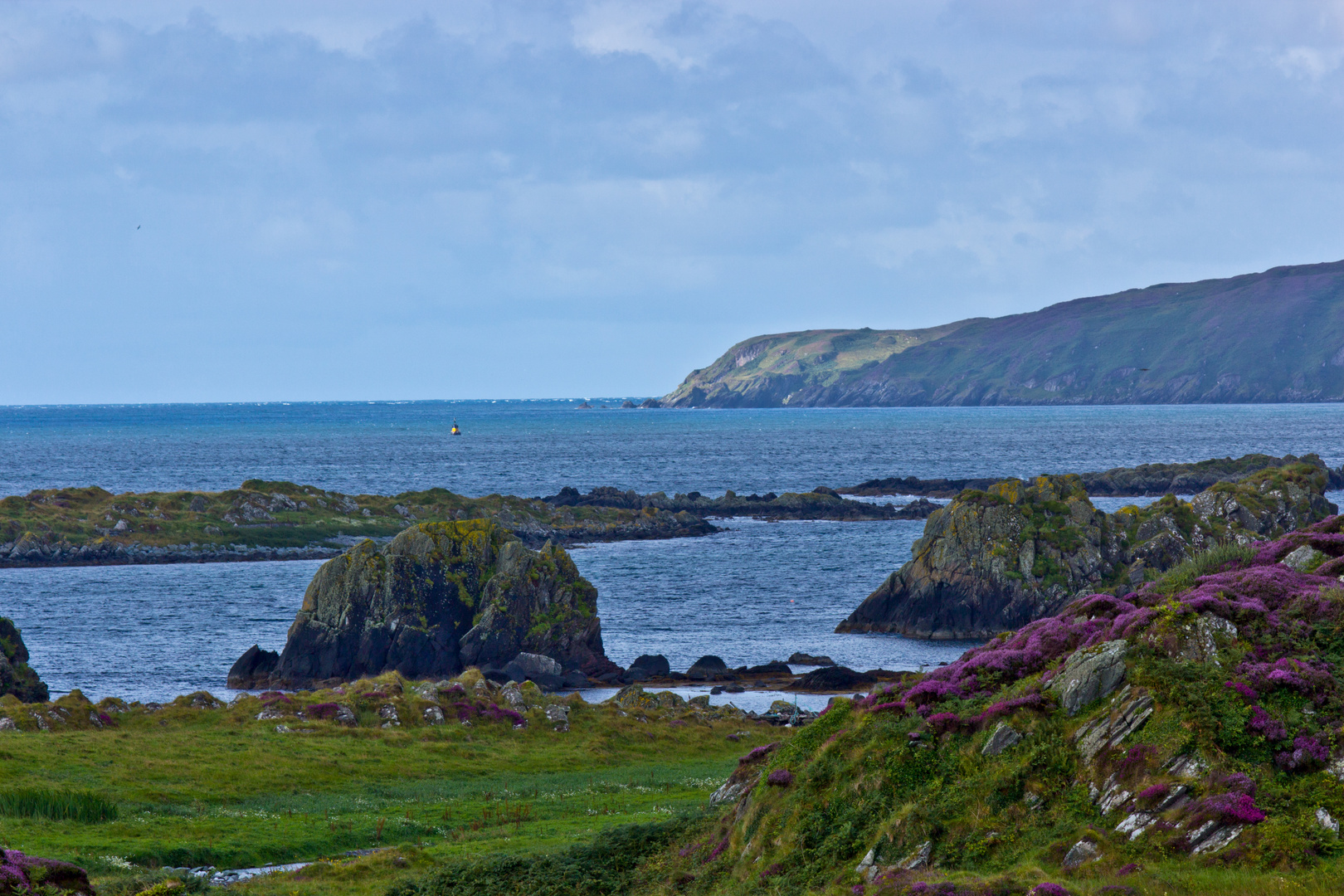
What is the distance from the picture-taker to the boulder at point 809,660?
67312mm

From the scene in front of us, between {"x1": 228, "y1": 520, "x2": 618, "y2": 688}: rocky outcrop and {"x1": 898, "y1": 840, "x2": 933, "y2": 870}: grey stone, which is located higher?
{"x1": 898, "y1": 840, "x2": 933, "y2": 870}: grey stone

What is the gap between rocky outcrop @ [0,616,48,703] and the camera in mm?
54625

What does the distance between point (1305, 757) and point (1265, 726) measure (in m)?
0.78

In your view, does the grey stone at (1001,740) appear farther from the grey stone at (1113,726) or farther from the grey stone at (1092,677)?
the grey stone at (1092,677)

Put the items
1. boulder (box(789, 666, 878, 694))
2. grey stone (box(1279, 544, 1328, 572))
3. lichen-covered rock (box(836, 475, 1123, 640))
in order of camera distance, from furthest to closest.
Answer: lichen-covered rock (box(836, 475, 1123, 640)), boulder (box(789, 666, 878, 694)), grey stone (box(1279, 544, 1328, 572))

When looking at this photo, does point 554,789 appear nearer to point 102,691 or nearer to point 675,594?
point 102,691

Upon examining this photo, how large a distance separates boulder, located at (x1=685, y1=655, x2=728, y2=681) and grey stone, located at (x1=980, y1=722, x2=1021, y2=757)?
42.2m

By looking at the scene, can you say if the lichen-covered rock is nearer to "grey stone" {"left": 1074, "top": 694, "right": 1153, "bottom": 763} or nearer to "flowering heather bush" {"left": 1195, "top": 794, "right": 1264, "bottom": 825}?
"grey stone" {"left": 1074, "top": 694, "right": 1153, "bottom": 763}

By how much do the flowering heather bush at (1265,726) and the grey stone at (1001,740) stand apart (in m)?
4.14

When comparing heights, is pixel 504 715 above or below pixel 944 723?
below

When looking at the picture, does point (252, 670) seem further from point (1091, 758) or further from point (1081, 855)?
point (1081, 855)

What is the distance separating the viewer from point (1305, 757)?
20078 millimetres

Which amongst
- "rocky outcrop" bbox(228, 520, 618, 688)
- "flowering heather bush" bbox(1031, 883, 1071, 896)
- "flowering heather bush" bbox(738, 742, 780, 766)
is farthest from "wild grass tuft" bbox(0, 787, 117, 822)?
"rocky outcrop" bbox(228, 520, 618, 688)

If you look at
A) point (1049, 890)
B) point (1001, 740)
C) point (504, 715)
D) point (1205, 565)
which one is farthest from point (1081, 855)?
point (504, 715)
